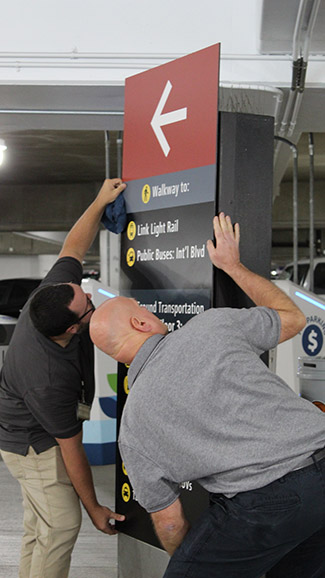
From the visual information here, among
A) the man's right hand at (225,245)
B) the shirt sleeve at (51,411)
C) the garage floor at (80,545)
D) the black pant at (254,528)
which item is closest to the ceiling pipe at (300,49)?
the man's right hand at (225,245)

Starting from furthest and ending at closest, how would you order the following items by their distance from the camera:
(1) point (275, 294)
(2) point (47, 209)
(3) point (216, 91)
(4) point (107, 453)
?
(2) point (47, 209), (4) point (107, 453), (3) point (216, 91), (1) point (275, 294)

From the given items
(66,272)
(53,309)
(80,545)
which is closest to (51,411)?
(53,309)

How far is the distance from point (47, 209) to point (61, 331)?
12.1 m

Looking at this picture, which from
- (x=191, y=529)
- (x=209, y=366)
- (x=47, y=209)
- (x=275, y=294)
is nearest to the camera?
(x=209, y=366)

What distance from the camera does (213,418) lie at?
1717 mm

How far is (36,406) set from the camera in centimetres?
255

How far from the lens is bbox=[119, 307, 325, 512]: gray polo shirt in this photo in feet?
5.60

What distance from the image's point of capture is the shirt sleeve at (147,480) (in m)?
1.80

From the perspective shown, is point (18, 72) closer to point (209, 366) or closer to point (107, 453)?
point (209, 366)

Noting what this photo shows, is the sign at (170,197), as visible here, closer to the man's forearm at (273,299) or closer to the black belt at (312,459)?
the man's forearm at (273,299)

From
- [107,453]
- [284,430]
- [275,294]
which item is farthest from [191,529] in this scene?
[107,453]

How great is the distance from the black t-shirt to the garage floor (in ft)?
4.60

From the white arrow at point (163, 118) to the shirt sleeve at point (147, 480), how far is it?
4.17 feet

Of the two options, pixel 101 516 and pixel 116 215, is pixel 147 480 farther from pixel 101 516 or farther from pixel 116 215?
pixel 116 215
